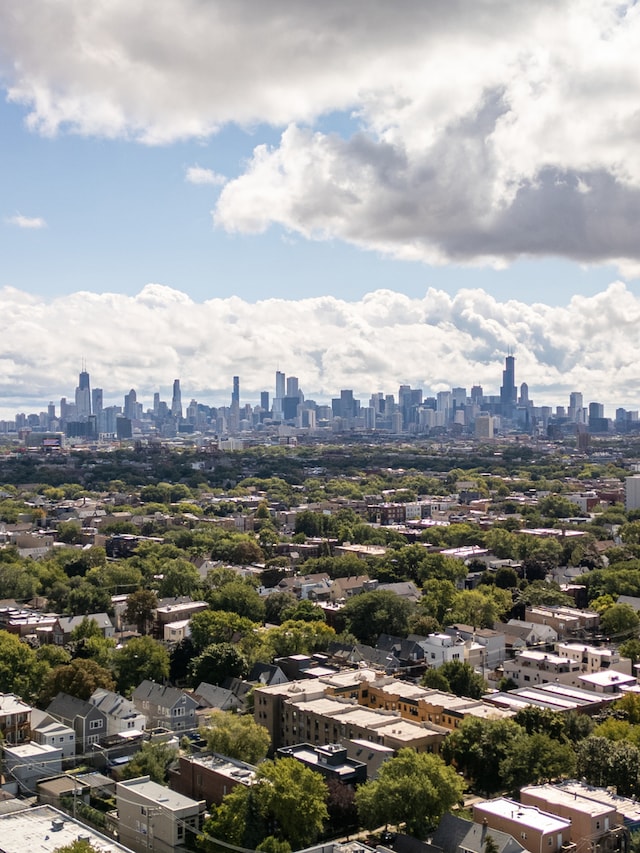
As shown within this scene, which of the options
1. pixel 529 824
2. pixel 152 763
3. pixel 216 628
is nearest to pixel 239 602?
pixel 216 628

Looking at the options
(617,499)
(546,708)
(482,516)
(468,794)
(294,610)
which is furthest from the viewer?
(617,499)

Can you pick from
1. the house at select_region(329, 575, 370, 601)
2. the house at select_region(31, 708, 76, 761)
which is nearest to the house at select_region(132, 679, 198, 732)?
the house at select_region(31, 708, 76, 761)

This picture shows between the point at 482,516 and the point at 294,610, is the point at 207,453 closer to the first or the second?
the point at 482,516

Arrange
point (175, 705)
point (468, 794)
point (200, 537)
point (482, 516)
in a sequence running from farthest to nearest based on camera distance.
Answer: point (482, 516) < point (200, 537) < point (175, 705) < point (468, 794)

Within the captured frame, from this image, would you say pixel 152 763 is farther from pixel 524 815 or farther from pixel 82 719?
pixel 524 815

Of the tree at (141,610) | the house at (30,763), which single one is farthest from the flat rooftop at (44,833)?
the tree at (141,610)

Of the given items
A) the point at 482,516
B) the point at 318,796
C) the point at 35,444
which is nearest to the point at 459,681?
the point at 318,796

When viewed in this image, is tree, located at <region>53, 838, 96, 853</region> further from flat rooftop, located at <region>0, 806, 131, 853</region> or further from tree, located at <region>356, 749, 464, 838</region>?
tree, located at <region>356, 749, 464, 838</region>

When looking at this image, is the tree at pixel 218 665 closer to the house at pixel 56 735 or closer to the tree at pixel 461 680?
the house at pixel 56 735
